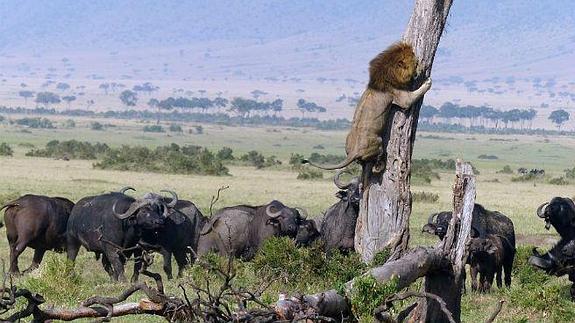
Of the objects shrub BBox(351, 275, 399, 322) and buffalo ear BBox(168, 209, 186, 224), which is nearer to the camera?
shrub BBox(351, 275, 399, 322)

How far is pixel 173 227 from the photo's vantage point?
16.2m

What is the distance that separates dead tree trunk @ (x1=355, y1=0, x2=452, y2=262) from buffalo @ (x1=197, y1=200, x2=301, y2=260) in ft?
17.8

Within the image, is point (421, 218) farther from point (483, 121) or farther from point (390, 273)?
point (483, 121)

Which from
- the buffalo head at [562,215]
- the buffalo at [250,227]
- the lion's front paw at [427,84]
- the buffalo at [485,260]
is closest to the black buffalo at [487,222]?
the buffalo at [485,260]

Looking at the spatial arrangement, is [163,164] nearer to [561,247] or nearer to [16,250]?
[16,250]

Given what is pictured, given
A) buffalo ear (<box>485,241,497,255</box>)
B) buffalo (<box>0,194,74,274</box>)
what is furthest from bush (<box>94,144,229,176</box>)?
buffalo ear (<box>485,241,497,255</box>)

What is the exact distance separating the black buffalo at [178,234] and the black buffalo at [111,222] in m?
0.21

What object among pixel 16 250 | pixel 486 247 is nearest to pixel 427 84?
pixel 486 247

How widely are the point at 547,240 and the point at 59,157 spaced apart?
35395mm

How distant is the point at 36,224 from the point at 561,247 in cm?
751

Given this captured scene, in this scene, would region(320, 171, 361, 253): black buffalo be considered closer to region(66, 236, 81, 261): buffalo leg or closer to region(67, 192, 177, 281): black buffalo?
region(67, 192, 177, 281): black buffalo

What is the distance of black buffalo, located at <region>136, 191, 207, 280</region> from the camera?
15766 mm

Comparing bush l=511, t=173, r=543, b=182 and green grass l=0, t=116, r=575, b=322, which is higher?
green grass l=0, t=116, r=575, b=322

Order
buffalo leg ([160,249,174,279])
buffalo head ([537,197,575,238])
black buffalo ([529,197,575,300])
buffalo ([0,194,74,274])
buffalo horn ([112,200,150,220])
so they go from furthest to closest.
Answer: buffalo ([0,194,74,274]) → buffalo horn ([112,200,150,220]) → buffalo leg ([160,249,174,279]) → buffalo head ([537,197,575,238]) → black buffalo ([529,197,575,300])
